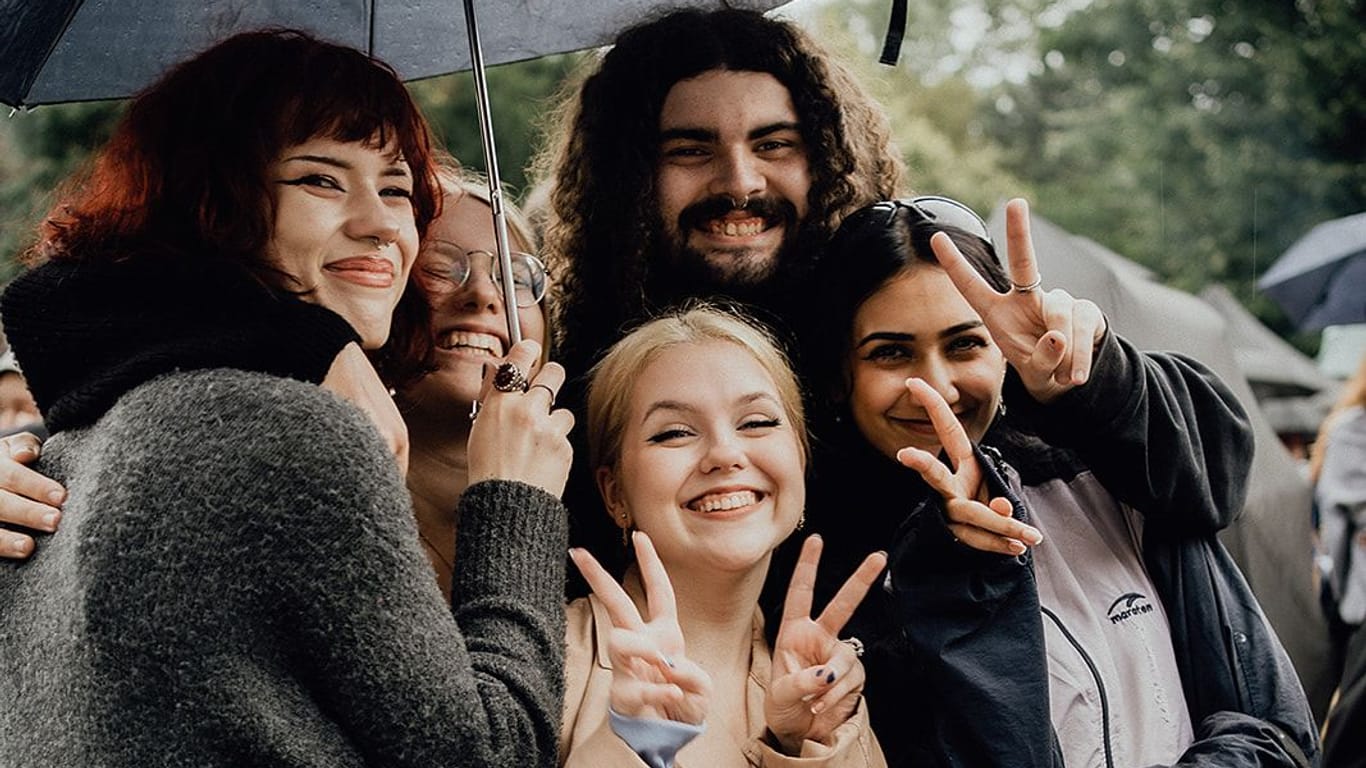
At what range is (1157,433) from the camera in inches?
113

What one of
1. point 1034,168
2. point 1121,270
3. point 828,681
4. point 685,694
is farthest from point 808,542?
point 1034,168

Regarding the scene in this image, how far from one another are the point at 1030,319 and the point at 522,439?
1.03 m

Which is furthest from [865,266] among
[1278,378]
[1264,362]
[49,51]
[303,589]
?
[1264,362]

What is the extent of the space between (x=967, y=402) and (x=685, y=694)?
110 centimetres

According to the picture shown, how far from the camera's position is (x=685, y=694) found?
93.4 inches

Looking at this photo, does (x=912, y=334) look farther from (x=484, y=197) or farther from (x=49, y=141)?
(x=49, y=141)

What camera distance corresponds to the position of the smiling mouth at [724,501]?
2.85 m

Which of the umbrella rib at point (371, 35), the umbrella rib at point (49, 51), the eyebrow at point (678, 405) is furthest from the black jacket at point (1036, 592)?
the umbrella rib at point (49, 51)

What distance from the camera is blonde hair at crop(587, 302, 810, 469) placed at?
305 centimetres

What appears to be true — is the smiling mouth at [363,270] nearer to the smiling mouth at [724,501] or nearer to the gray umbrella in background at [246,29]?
the gray umbrella in background at [246,29]

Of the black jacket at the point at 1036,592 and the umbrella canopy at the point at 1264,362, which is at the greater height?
the black jacket at the point at 1036,592

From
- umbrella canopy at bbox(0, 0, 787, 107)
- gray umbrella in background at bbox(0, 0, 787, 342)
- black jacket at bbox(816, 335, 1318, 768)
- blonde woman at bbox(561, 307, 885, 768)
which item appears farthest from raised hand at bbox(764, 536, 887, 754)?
umbrella canopy at bbox(0, 0, 787, 107)

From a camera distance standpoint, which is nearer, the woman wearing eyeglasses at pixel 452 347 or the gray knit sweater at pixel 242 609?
the gray knit sweater at pixel 242 609

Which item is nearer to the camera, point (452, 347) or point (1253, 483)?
point (452, 347)
